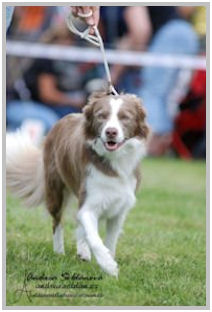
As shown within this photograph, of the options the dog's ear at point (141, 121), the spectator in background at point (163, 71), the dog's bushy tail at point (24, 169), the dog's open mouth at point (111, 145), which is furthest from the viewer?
the spectator in background at point (163, 71)

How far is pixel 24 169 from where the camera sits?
7.00m

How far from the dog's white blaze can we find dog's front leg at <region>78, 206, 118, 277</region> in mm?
614

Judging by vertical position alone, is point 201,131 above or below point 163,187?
above

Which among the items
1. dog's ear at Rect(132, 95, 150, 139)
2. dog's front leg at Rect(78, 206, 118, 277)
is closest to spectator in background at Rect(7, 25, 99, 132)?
dog's ear at Rect(132, 95, 150, 139)

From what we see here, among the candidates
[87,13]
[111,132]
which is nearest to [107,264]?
[111,132]

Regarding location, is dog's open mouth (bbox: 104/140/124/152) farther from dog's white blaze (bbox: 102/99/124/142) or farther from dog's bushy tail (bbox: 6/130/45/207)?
dog's bushy tail (bbox: 6/130/45/207)

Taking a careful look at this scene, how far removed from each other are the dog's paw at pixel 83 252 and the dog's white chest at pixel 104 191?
0.51 m

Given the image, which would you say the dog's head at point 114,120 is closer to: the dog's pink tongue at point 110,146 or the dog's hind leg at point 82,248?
the dog's pink tongue at point 110,146

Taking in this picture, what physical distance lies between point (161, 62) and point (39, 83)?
2552 millimetres

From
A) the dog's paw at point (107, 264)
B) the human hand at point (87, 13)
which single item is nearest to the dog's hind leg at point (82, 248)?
the dog's paw at point (107, 264)

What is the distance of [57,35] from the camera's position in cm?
1598

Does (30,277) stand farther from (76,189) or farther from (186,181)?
(186,181)

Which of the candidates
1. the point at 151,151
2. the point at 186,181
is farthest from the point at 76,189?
the point at 151,151

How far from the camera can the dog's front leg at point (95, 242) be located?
5414 mm
